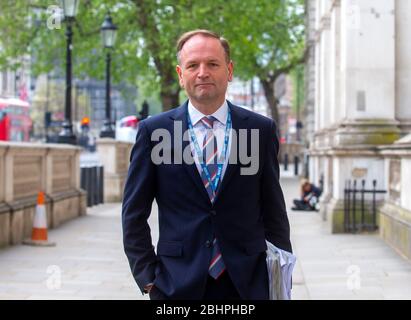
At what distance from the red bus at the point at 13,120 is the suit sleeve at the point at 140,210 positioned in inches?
A: 1401

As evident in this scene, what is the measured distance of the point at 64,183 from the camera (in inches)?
774

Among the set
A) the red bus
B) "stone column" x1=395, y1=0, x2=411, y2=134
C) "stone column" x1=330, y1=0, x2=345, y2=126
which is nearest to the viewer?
"stone column" x1=395, y1=0, x2=411, y2=134

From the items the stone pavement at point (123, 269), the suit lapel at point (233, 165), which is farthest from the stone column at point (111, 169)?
the suit lapel at point (233, 165)

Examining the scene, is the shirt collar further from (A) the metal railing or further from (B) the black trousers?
(A) the metal railing

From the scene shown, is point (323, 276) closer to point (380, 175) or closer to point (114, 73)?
point (380, 175)

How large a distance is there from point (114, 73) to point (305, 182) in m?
19.7

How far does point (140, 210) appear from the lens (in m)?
4.20

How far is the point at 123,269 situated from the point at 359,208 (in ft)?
19.3

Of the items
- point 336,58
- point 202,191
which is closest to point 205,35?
point 202,191

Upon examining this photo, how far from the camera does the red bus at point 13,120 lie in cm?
4016

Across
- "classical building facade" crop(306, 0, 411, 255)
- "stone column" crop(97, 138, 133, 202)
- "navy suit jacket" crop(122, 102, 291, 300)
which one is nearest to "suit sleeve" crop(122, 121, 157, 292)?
"navy suit jacket" crop(122, 102, 291, 300)

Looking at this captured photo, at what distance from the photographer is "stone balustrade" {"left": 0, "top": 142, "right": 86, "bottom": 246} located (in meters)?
13.9

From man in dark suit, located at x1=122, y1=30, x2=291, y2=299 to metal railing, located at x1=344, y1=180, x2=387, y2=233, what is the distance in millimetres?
11762

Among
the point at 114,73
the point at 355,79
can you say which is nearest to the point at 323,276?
the point at 355,79
